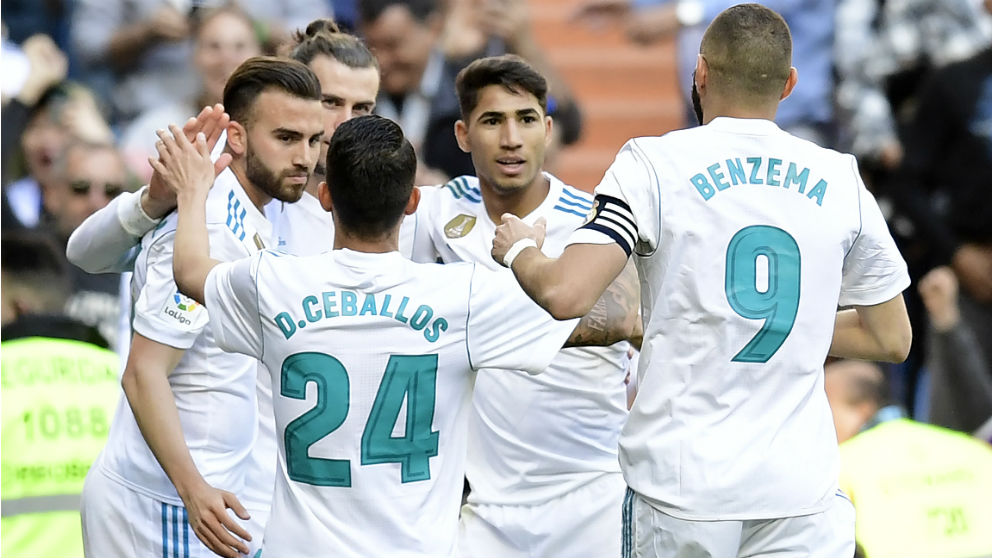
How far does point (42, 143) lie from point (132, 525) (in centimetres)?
496

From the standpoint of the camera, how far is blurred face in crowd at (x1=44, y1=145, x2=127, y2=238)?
320 inches

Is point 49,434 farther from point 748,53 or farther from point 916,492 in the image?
point 916,492

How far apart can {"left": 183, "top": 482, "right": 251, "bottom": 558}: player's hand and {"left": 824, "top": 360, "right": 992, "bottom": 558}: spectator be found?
293 cm

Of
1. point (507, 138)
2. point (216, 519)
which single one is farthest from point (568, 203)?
point (216, 519)

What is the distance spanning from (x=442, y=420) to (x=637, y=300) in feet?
3.53

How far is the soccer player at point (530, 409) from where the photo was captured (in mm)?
4695

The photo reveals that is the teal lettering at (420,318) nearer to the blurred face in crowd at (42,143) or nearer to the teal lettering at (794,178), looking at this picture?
the teal lettering at (794,178)

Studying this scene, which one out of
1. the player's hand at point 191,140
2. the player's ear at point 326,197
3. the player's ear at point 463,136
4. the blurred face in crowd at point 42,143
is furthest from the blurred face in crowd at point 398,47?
the player's ear at point 326,197

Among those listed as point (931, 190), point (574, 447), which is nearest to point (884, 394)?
point (931, 190)

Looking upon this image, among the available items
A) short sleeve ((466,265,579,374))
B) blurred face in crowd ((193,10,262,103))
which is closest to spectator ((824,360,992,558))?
short sleeve ((466,265,579,374))

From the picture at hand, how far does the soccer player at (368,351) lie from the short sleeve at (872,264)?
89 centimetres

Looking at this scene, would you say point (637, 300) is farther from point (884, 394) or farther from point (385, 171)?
point (884, 394)

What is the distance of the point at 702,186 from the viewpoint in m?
3.50

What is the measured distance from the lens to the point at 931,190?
8625 millimetres
